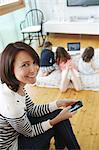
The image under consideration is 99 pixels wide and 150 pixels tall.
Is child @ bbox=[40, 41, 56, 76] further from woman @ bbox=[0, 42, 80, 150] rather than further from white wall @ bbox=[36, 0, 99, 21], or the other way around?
white wall @ bbox=[36, 0, 99, 21]

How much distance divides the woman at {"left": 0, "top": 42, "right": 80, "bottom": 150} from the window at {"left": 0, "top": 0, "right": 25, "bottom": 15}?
3.00m

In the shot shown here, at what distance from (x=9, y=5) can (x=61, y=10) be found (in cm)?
130

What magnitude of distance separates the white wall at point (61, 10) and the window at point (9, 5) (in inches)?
25.1

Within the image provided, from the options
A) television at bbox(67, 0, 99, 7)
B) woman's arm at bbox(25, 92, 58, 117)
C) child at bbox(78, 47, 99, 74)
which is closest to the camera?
woman's arm at bbox(25, 92, 58, 117)

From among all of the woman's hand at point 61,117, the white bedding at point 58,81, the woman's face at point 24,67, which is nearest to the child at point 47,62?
the white bedding at point 58,81

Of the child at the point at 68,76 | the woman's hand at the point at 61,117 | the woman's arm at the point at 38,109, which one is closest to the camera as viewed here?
the woman's hand at the point at 61,117

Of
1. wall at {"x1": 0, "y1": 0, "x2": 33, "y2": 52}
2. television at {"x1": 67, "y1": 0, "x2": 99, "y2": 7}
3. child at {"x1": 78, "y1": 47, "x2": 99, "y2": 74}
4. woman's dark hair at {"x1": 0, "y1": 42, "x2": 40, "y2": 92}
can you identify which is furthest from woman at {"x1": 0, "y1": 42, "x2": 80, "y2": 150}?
television at {"x1": 67, "y1": 0, "x2": 99, "y2": 7}

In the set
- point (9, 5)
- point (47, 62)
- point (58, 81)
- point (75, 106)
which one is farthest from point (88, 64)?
point (9, 5)

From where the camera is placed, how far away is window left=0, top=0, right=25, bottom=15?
392 centimetres

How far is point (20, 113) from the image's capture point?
115cm

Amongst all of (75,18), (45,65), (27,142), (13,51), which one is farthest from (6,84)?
(75,18)

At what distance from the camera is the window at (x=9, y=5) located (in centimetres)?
392

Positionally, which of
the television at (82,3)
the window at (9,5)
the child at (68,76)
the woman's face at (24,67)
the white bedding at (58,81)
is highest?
the woman's face at (24,67)

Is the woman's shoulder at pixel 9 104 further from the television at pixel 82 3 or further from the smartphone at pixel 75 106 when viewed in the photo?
the television at pixel 82 3
